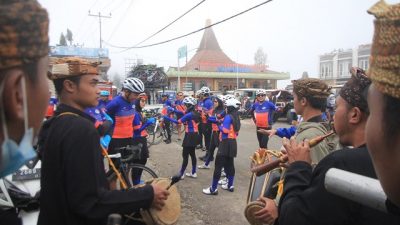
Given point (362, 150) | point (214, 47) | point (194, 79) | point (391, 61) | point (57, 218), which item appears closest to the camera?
point (391, 61)

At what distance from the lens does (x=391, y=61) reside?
770 mm

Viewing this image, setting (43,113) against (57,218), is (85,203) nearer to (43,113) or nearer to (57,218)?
(57,218)

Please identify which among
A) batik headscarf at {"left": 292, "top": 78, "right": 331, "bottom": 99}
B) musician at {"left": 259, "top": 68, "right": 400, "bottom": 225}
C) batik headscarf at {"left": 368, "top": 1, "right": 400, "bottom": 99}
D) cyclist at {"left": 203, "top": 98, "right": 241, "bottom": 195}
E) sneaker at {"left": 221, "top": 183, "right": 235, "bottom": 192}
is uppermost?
batik headscarf at {"left": 368, "top": 1, "right": 400, "bottom": 99}

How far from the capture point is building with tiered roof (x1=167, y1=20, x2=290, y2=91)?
45156mm

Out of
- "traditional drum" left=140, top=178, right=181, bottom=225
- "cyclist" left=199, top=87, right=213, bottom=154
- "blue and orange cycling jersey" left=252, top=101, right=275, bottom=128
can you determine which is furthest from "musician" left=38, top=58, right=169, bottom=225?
"cyclist" left=199, top=87, right=213, bottom=154

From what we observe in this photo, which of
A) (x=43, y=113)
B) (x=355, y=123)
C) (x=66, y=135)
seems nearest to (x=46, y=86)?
(x=43, y=113)

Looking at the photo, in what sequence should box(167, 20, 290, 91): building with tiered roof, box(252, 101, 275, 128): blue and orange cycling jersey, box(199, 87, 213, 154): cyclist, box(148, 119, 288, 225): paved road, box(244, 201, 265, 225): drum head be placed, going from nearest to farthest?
box(244, 201, 265, 225): drum head, box(148, 119, 288, 225): paved road, box(252, 101, 275, 128): blue and orange cycling jersey, box(199, 87, 213, 154): cyclist, box(167, 20, 290, 91): building with tiered roof

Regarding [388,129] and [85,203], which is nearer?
[388,129]

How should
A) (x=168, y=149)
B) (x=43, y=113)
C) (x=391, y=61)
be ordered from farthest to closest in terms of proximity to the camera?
(x=168, y=149)
(x=43, y=113)
(x=391, y=61)

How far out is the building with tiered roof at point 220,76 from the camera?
4516cm

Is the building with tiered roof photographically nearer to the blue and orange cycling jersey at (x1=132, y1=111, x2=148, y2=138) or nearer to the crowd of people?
the blue and orange cycling jersey at (x1=132, y1=111, x2=148, y2=138)

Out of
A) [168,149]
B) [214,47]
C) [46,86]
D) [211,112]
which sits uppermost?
[214,47]

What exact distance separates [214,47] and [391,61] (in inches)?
2394

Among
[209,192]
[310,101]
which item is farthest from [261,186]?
[209,192]
